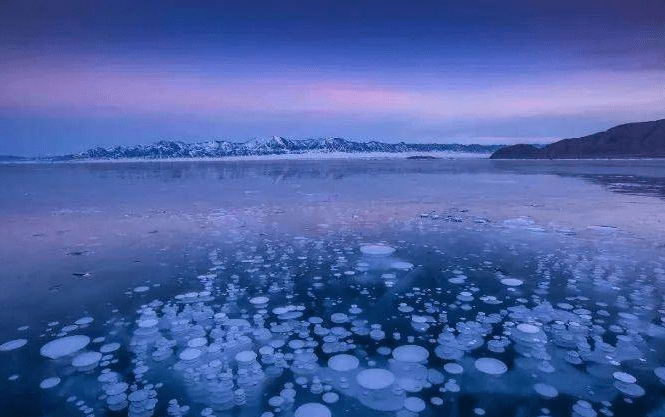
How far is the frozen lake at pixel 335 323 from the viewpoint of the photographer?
3240mm

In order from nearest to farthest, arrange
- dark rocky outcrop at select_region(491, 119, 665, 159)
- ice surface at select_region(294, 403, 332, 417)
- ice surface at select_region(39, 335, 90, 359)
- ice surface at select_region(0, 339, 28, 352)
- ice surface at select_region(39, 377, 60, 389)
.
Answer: ice surface at select_region(294, 403, 332, 417) → ice surface at select_region(39, 377, 60, 389) → ice surface at select_region(39, 335, 90, 359) → ice surface at select_region(0, 339, 28, 352) → dark rocky outcrop at select_region(491, 119, 665, 159)

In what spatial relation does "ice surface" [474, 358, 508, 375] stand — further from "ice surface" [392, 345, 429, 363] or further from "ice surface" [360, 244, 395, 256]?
"ice surface" [360, 244, 395, 256]

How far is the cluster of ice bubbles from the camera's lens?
3225 mm

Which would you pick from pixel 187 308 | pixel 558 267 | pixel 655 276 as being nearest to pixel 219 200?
pixel 187 308

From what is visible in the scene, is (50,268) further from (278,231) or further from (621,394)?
(621,394)

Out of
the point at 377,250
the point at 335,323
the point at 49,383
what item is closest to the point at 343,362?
the point at 335,323

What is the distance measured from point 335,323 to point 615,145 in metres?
143

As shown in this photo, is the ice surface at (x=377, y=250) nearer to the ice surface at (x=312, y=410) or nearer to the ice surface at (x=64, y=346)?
the ice surface at (x=312, y=410)

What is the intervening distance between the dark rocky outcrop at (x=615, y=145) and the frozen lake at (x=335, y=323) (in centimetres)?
12379

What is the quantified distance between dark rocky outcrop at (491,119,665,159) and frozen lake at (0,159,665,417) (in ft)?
406

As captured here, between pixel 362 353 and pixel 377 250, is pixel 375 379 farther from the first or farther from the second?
pixel 377 250

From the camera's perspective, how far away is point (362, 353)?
12.8 feet

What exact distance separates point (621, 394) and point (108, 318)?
206 inches

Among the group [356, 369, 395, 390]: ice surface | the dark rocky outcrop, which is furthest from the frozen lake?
the dark rocky outcrop
